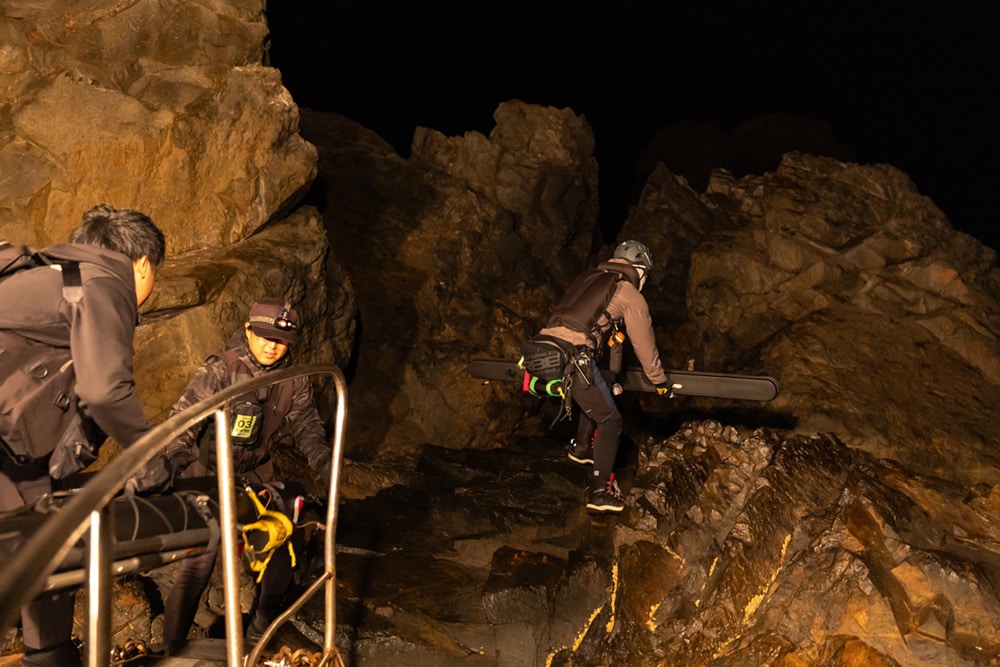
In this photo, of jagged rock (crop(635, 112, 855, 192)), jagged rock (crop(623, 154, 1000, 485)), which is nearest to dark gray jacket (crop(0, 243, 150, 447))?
jagged rock (crop(623, 154, 1000, 485))

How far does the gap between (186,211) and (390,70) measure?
1290 cm

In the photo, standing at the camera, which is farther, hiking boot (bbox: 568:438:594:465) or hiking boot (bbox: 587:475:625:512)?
hiking boot (bbox: 568:438:594:465)

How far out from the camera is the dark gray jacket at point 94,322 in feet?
9.95

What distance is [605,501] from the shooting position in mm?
6816

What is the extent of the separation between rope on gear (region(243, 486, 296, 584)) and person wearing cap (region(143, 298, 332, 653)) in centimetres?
84

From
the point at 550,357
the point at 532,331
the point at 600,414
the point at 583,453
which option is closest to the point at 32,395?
the point at 550,357

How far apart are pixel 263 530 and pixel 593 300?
3690 mm

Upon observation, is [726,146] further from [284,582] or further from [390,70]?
[284,582]

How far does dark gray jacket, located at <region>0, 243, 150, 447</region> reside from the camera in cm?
303

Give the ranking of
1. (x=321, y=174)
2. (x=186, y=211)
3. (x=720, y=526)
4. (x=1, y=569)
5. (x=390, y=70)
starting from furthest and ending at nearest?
(x=390, y=70) < (x=321, y=174) < (x=186, y=211) < (x=720, y=526) < (x=1, y=569)

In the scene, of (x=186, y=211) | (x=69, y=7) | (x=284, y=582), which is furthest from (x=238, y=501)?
(x=69, y=7)

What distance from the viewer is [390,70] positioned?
2002 centimetres

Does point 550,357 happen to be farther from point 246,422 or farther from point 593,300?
point 246,422

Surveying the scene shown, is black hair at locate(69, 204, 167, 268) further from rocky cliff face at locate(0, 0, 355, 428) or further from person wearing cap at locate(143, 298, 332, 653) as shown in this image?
rocky cliff face at locate(0, 0, 355, 428)
